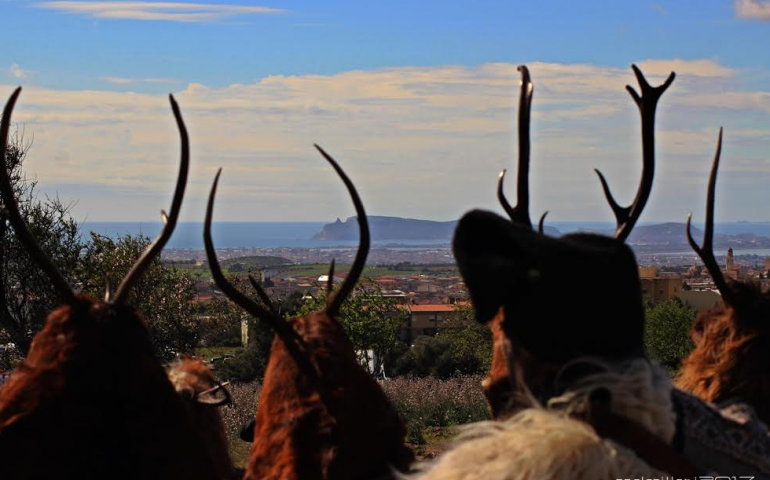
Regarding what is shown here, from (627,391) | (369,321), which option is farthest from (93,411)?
(369,321)

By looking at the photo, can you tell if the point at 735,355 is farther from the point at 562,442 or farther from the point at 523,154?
the point at 562,442

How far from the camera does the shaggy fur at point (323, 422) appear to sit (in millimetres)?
3285

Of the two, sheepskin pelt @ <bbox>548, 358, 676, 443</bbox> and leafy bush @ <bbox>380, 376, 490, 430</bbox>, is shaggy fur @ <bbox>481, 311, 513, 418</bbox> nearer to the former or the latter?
sheepskin pelt @ <bbox>548, 358, 676, 443</bbox>

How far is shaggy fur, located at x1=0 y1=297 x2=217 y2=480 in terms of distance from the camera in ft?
9.34

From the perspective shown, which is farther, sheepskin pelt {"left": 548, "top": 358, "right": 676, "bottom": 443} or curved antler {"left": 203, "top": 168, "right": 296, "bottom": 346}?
curved antler {"left": 203, "top": 168, "right": 296, "bottom": 346}

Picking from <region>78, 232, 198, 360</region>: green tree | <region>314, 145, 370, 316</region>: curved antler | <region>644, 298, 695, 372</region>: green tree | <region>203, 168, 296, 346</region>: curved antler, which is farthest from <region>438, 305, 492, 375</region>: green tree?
<region>203, 168, 296, 346</region>: curved antler

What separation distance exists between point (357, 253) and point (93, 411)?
141cm

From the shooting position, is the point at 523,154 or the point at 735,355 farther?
the point at 735,355

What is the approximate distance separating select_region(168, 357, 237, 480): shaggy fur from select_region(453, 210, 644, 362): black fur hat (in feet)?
6.52

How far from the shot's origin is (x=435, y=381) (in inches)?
845

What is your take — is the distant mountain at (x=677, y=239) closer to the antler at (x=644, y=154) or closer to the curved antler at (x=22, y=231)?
the antler at (x=644, y=154)

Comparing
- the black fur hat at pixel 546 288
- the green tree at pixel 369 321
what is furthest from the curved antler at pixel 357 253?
the green tree at pixel 369 321

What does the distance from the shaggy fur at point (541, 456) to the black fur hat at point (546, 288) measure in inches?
6.6

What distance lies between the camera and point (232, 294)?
12.5 feet
